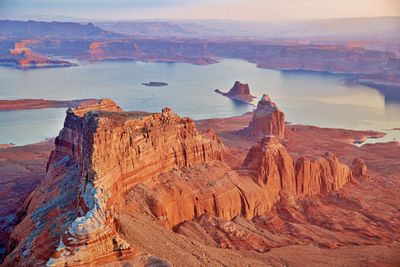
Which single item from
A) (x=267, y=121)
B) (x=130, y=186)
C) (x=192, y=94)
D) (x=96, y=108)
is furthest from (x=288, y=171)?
(x=192, y=94)

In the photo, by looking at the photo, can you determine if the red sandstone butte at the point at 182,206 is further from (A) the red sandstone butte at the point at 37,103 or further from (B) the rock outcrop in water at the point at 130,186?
(A) the red sandstone butte at the point at 37,103

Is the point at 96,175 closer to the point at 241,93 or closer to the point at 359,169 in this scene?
the point at 359,169

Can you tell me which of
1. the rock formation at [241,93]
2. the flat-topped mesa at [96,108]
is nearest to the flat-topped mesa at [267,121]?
the flat-topped mesa at [96,108]

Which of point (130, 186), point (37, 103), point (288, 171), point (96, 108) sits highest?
point (96, 108)

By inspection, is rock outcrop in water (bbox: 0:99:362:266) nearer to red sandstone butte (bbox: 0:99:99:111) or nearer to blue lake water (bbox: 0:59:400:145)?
blue lake water (bbox: 0:59:400:145)

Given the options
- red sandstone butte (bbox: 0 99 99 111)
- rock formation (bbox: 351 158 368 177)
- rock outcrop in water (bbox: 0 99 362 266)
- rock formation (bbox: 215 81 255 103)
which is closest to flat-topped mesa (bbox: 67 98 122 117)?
rock outcrop in water (bbox: 0 99 362 266)
